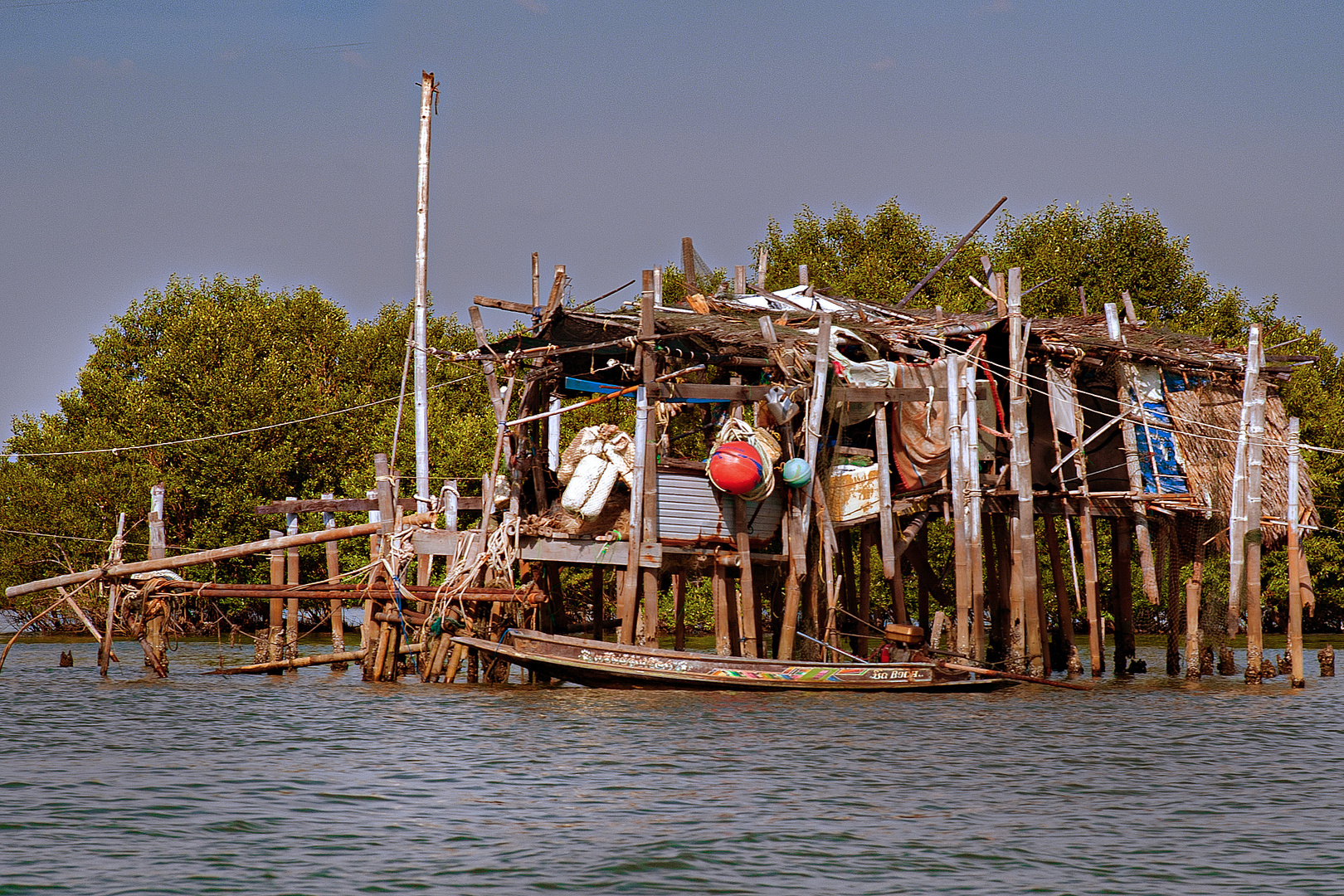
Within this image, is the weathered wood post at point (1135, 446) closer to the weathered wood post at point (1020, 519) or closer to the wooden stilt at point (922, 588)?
the weathered wood post at point (1020, 519)

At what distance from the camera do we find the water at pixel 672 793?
1265 cm

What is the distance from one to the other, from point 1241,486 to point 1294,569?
1852mm

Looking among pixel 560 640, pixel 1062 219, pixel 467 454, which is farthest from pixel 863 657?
pixel 1062 219

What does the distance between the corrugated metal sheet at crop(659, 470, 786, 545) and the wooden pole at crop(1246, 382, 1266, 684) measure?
833cm

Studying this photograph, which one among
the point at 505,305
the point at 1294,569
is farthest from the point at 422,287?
the point at 1294,569

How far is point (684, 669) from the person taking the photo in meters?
22.4

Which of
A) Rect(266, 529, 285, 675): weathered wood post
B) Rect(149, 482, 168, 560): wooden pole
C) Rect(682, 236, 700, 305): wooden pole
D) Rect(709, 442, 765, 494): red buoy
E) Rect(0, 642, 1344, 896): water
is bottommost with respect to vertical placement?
Rect(0, 642, 1344, 896): water

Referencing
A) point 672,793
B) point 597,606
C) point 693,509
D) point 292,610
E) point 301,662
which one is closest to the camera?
point 672,793

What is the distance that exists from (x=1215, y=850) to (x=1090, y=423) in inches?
601

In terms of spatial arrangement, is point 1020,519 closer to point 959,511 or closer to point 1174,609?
point 959,511

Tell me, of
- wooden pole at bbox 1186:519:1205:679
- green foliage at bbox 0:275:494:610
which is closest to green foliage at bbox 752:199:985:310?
green foliage at bbox 0:275:494:610

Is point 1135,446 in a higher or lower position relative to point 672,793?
higher

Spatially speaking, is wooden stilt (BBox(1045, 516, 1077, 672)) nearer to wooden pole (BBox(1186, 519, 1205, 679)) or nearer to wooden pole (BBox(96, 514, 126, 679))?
wooden pole (BBox(1186, 519, 1205, 679))

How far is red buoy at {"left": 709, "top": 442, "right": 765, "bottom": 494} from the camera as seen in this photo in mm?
23047
